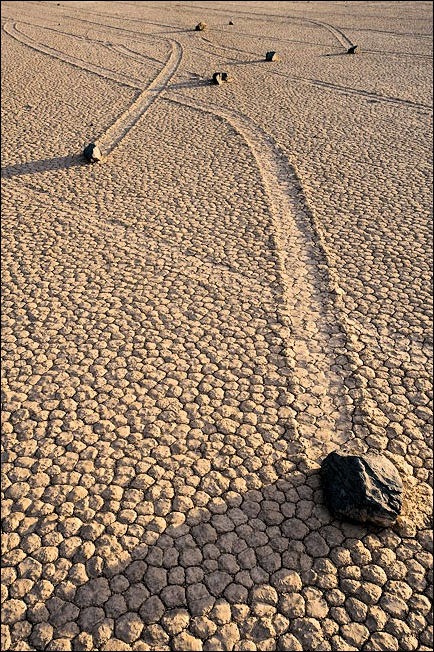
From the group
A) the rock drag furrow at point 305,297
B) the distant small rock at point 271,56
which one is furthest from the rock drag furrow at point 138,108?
the rock drag furrow at point 305,297

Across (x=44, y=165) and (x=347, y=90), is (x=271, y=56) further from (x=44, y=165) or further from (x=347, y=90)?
(x=44, y=165)

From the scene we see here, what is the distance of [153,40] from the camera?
72.0 ft

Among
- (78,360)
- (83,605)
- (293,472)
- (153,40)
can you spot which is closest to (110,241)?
(78,360)

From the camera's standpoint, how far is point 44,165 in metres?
11.5

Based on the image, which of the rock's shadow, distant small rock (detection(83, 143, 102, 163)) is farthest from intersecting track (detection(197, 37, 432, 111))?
the rock's shadow

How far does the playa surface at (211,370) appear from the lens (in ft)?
14.1

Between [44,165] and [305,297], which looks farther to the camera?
[44,165]

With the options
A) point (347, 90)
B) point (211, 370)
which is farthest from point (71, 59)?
point (211, 370)

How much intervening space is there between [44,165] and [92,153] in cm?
107

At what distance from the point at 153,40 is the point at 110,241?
54.4 ft

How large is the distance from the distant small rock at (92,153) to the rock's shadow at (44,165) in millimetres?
160

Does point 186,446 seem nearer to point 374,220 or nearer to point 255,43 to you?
point 374,220

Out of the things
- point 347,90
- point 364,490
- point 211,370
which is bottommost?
point 211,370

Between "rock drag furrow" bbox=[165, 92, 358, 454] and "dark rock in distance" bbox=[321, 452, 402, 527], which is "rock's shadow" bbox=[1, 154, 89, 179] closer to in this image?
"rock drag furrow" bbox=[165, 92, 358, 454]
